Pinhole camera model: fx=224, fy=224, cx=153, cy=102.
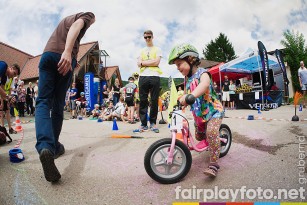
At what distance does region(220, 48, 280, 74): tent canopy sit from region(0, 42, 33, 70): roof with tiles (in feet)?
63.6

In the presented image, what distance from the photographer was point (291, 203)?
157 cm

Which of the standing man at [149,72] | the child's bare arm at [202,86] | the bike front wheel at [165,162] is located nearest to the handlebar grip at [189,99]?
the child's bare arm at [202,86]

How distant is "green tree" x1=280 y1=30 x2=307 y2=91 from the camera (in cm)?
2373

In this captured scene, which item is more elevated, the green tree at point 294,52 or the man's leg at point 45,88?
the green tree at point 294,52

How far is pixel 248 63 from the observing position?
15.6 metres

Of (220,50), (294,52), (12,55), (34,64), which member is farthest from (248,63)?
(220,50)

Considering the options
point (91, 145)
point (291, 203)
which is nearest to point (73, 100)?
point (91, 145)

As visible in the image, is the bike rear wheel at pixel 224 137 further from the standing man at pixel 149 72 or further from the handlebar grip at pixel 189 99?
the standing man at pixel 149 72

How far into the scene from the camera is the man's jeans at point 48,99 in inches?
80.6

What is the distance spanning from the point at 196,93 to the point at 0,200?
5.99 feet

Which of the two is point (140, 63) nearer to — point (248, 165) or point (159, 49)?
point (159, 49)

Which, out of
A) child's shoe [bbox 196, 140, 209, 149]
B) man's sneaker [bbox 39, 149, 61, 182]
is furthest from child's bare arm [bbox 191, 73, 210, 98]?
man's sneaker [bbox 39, 149, 61, 182]

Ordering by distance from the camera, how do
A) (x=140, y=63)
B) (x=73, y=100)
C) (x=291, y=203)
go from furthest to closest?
(x=73, y=100), (x=140, y=63), (x=291, y=203)

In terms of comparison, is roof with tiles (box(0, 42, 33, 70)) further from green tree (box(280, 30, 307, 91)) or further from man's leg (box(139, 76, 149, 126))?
green tree (box(280, 30, 307, 91))
